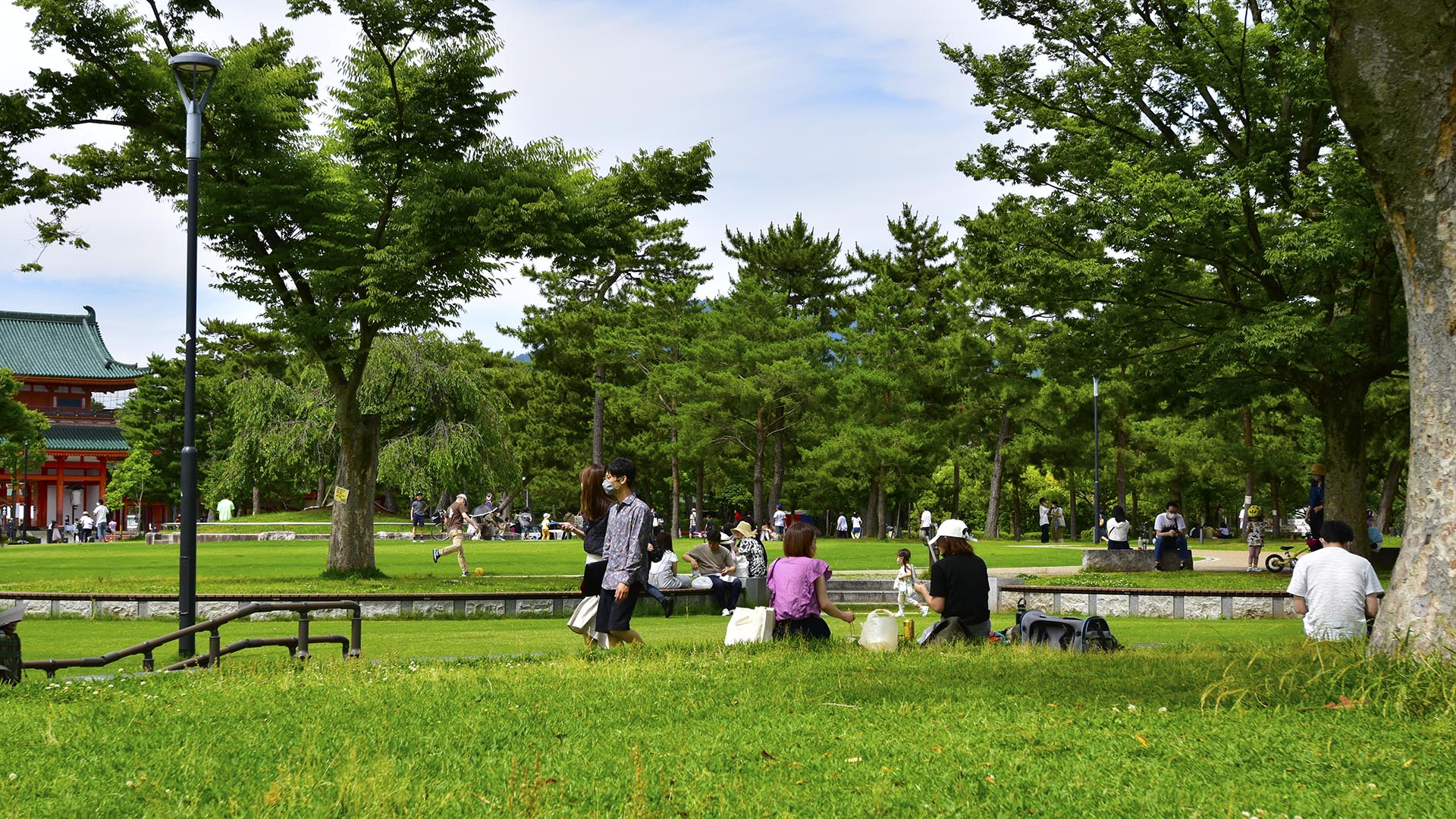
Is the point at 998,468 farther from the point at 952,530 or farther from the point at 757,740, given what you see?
the point at 757,740

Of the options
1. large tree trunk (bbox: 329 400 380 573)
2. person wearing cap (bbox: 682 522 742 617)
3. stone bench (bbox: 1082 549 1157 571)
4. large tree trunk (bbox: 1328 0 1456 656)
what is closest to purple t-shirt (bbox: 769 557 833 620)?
large tree trunk (bbox: 1328 0 1456 656)

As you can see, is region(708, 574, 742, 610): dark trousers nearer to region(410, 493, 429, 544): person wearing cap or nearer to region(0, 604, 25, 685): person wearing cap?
region(0, 604, 25, 685): person wearing cap

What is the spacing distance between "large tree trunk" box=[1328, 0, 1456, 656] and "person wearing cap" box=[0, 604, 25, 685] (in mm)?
9221

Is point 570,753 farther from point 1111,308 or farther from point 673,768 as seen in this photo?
point 1111,308

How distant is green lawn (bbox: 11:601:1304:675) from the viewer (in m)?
12.4

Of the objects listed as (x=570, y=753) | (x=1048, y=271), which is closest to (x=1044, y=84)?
(x=1048, y=271)

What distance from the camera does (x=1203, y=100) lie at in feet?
74.8

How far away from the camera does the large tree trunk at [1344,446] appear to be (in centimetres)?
2166

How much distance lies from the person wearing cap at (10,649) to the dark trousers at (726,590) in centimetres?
1035

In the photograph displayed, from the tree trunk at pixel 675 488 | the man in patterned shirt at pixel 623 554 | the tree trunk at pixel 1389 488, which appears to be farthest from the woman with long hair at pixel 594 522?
the tree trunk at pixel 675 488

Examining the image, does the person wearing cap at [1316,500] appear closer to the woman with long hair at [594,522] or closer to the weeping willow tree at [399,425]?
the woman with long hair at [594,522]

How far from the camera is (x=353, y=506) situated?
2148 centimetres

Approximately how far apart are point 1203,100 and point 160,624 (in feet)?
64.7

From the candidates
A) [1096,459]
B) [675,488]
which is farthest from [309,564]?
[675,488]
